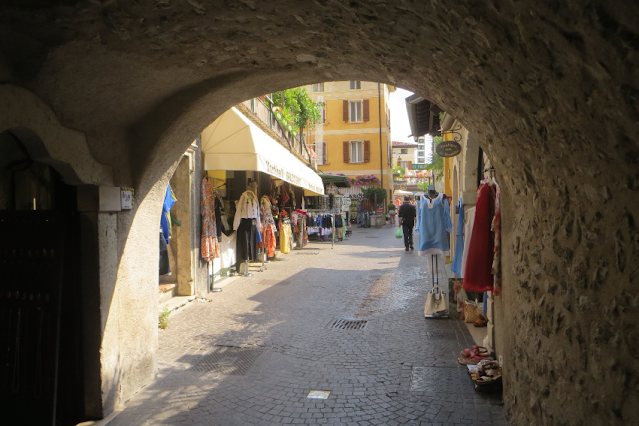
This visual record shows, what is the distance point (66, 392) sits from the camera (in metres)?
3.90

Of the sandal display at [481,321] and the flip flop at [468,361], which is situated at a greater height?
the sandal display at [481,321]

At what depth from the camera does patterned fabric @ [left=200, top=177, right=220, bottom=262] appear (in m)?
8.70

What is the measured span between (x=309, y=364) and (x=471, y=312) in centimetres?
271

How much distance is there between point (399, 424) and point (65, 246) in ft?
10.1

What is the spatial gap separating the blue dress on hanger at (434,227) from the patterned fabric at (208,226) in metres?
3.90

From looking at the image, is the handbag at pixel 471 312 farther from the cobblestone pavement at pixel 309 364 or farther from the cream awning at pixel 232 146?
the cream awning at pixel 232 146

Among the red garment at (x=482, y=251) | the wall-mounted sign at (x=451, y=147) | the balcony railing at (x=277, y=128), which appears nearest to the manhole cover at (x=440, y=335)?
the red garment at (x=482, y=251)

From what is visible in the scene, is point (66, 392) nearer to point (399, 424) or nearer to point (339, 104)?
point (399, 424)

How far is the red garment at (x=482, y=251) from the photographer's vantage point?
4.50m

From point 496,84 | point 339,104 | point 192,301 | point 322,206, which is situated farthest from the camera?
point 339,104

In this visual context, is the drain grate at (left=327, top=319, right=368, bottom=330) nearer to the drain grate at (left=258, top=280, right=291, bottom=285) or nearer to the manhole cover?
the manhole cover

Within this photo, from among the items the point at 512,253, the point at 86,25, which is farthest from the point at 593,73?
the point at 86,25

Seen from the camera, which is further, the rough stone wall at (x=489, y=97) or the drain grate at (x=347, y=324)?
the drain grate at (x=347, y=324)

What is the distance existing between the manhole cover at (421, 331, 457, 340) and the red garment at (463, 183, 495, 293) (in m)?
1.72
